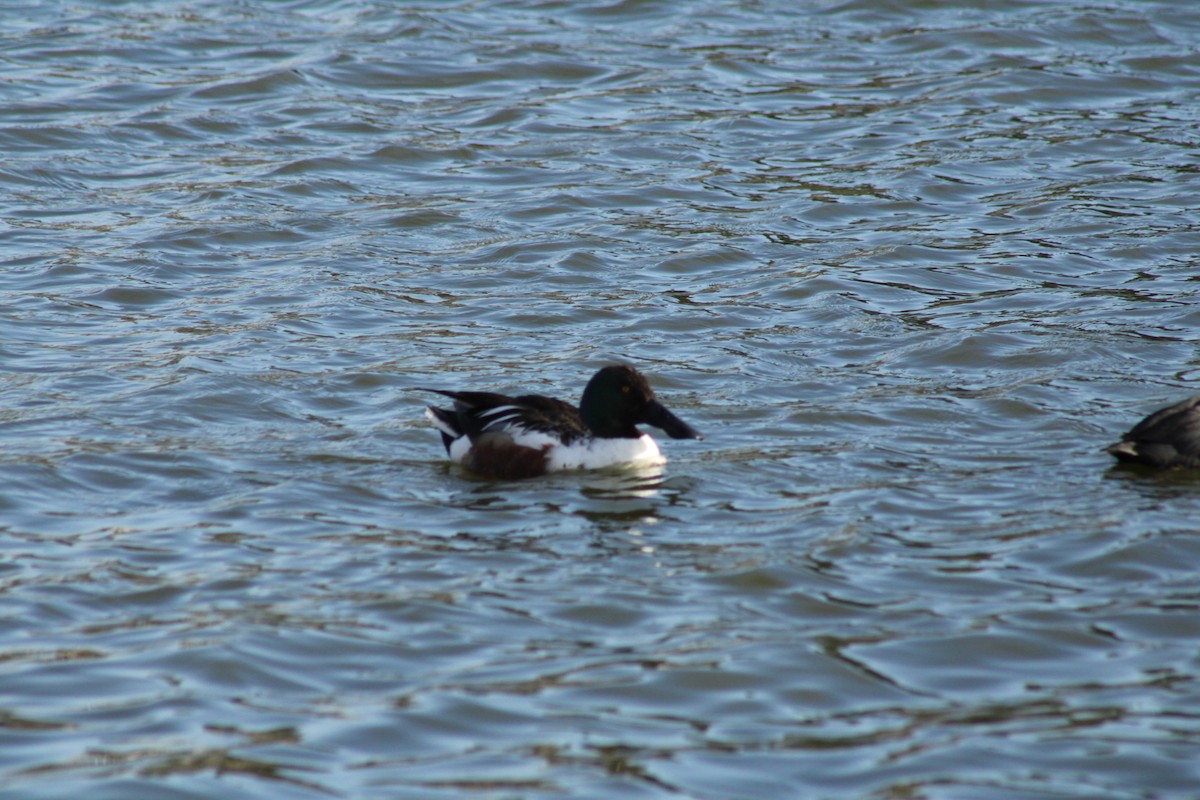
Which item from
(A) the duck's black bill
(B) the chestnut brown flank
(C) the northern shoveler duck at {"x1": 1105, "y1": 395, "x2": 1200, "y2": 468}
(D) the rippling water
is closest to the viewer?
(D) the rippling water

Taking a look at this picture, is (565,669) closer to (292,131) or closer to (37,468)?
(37,468)

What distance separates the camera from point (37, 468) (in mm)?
7961

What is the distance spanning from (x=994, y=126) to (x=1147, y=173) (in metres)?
1.80

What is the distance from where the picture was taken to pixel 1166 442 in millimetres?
7855

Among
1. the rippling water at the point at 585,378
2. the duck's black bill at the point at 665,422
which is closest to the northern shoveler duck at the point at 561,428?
the duck's black bill at the point at 665,422

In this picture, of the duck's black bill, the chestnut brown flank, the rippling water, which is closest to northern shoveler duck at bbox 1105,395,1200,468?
the rippling water

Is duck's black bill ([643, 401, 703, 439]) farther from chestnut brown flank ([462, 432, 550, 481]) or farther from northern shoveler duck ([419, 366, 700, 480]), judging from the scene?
chestnut brown flank ([462, 432, 550, 481])

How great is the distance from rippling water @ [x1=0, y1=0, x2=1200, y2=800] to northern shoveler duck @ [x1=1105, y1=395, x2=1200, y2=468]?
16cm

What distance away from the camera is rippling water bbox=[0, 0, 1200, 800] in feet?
17.8

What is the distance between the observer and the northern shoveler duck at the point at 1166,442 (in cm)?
786

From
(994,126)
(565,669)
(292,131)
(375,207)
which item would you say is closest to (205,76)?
(292,131)

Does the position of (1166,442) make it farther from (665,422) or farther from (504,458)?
(504,458)

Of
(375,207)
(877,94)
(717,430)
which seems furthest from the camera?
(877,94)

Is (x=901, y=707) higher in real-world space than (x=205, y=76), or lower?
lower
